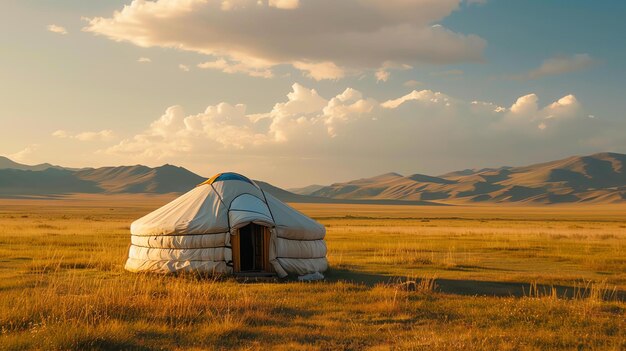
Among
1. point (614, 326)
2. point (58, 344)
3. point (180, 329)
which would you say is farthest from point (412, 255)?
point (58, 344)

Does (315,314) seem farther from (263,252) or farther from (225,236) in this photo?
(263,252)

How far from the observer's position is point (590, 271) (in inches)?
727

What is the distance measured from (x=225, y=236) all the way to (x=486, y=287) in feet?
19.9

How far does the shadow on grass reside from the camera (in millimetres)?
13297

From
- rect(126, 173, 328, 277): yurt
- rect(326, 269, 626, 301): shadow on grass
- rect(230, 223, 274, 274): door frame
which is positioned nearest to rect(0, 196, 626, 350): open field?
rect(326, 269, 626, 301): shadow on grass

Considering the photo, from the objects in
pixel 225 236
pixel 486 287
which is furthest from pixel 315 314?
pixel 486 287

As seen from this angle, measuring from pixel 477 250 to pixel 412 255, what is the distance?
4955 millimetres

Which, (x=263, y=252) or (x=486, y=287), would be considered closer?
(x=486, y=287)

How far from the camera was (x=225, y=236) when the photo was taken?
14.9 m

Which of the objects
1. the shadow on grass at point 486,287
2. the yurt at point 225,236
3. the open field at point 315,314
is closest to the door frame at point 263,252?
the yurt at point 225,236

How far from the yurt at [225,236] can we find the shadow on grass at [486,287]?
1041 millimetres

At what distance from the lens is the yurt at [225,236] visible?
48.6ft

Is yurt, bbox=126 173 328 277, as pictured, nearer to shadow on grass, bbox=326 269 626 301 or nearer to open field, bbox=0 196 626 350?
open field, bbox=0 196 626 350

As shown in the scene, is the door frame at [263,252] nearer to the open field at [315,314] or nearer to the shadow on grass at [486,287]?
the open field at [315,314]
